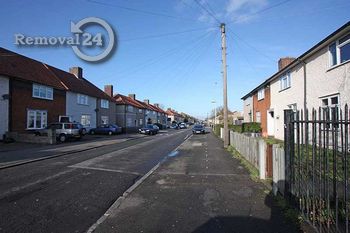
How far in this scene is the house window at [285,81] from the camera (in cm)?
2108

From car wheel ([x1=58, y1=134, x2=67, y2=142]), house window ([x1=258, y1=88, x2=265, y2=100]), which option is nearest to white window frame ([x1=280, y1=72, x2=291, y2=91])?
house window ([x1=258, y1=88, x2=265, y2=100])

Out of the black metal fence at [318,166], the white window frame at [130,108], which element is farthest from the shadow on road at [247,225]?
the white window frame at [130,108]

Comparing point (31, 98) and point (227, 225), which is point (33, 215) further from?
point (31, 98)

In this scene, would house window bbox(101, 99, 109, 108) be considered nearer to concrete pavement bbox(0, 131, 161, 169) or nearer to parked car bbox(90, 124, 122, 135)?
parked car bbox(90, 124, 122, 135)

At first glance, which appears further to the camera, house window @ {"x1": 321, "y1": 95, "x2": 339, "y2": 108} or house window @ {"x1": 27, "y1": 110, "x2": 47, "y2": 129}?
house window @ {"x1": 27, "y1": 110, "x2": 47, "y2": 129}

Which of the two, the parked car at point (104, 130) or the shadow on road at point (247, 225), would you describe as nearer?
the shadow on road at point (247, 225)

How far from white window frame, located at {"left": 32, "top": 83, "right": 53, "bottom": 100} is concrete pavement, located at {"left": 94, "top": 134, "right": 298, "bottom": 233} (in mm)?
22261

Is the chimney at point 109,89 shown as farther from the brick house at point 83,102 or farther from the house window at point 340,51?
the house window at point 340,51

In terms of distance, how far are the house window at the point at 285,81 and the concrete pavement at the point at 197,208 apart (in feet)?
47.5

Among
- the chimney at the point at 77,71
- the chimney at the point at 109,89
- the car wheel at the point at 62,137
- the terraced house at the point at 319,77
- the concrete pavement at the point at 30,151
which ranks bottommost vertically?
the concrete pavement at the point at 30,151

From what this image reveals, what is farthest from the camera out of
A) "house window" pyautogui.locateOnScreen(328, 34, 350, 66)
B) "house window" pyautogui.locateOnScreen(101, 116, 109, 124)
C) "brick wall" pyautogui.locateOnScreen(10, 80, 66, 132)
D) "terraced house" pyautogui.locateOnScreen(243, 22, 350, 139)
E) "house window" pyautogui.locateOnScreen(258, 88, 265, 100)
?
"house window" pyautogui.locateOnScreen(101, 116, 109, 124)

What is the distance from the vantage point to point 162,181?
8289 millimetres

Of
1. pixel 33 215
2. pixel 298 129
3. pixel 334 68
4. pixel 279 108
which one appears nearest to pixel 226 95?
pixel 279 108

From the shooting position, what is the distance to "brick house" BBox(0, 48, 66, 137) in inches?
901
